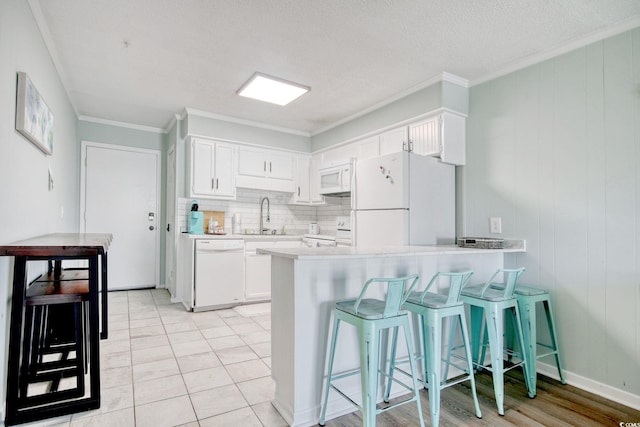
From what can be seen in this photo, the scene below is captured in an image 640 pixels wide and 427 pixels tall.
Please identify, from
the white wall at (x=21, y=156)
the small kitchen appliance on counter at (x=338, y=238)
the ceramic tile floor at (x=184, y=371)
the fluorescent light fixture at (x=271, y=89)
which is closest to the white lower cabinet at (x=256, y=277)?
the ceramic tile floor at (x=184, y=371)

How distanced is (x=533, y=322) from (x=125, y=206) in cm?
505

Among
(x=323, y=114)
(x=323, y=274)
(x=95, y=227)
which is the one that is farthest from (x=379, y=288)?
(x=95, y=227)

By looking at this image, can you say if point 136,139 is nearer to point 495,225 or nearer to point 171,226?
point 171,226

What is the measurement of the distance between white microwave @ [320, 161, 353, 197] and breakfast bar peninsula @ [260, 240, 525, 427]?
2089 millimetres

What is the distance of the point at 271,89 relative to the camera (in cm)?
349

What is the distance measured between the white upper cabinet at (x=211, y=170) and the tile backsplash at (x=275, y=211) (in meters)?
0.34

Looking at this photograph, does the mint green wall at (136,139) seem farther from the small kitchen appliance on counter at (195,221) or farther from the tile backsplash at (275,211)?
the small kitchen appliance on counter at (195,221)

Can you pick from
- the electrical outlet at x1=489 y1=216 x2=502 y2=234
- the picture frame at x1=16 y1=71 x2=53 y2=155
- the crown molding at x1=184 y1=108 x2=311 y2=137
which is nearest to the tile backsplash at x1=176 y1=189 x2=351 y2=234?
the crown molding at x1=184 y1=108 x2=311 y2=137

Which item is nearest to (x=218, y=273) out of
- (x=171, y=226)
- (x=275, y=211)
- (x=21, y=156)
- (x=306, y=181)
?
(x=171, y=226)

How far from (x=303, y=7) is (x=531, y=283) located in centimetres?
257

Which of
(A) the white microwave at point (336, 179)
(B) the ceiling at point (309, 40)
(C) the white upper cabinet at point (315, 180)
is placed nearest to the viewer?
(B) the ceiling at point (309, 40)

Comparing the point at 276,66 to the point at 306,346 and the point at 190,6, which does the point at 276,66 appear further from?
the point at 306,346

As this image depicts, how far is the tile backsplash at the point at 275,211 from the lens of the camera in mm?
4742

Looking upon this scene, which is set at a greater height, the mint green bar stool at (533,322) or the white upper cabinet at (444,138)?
the white upper cabinet at (444,138)
